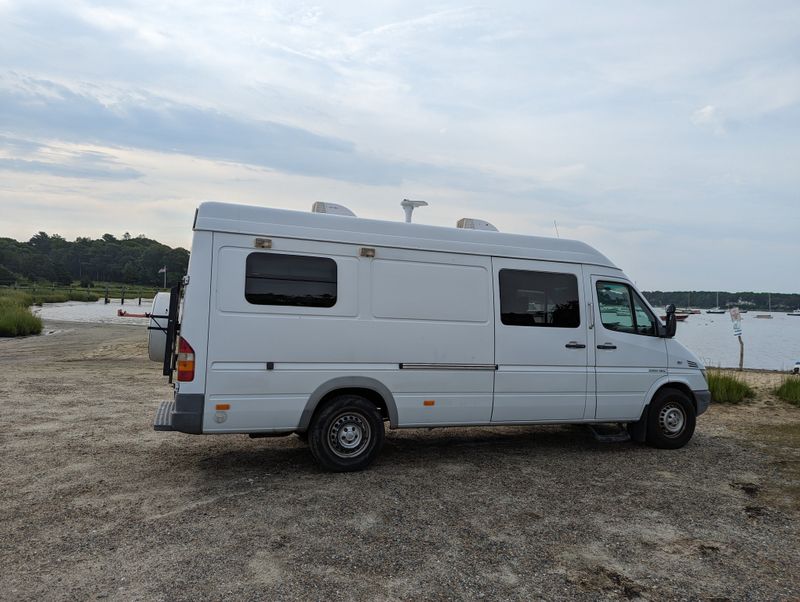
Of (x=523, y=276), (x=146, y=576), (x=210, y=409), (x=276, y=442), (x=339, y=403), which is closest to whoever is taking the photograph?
(x=146, y=576)

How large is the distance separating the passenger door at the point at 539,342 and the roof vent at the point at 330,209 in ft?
5.66

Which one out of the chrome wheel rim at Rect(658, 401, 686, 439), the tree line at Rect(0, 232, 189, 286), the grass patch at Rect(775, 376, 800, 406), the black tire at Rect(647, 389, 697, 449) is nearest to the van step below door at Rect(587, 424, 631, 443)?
the black tire at Rect(647, 389, 697, 449)

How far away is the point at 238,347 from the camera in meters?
5.66

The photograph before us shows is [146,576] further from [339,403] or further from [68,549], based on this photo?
[339,403]

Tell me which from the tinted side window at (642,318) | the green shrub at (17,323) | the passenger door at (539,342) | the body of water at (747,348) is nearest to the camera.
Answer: the passenger door at (539,342)

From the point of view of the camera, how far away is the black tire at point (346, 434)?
6.01m

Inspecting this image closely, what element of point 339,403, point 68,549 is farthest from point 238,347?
point 68,549

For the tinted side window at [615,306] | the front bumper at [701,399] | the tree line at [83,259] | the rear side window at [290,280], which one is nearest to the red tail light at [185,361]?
the rear side window at [290,280]

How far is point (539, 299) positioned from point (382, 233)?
201 cm

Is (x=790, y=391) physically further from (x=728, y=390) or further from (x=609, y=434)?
(x=609, y=434)

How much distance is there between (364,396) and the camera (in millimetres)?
6281

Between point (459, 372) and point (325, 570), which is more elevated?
point (459, 372)

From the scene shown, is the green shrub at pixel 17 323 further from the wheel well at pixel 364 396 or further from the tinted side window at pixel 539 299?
the tinted side window at pixel 539 299

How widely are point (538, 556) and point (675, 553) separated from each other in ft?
3.39
